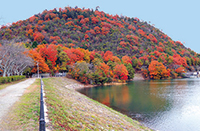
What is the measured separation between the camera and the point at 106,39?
474ft

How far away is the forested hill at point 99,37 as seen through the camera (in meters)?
117

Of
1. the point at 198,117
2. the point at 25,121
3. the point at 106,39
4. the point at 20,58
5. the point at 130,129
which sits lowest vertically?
the point at 198,117

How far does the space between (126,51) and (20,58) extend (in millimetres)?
101318

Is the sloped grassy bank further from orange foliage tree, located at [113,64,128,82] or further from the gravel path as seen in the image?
orange foliage tree, located at [113,64,128,82]

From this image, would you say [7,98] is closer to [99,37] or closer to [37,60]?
[37,60]

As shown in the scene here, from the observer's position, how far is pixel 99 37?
147 m

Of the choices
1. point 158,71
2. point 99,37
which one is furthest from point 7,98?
point 99,37

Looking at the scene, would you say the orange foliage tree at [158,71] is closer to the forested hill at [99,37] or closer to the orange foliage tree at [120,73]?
the forested hill at [99,37]

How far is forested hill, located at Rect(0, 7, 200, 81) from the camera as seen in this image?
117m

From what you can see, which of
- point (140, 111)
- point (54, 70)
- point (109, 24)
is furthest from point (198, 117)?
point (109, 24)

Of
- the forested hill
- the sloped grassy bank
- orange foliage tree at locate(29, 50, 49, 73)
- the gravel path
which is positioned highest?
the forested hill

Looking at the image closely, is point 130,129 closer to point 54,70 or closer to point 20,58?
point 20,58

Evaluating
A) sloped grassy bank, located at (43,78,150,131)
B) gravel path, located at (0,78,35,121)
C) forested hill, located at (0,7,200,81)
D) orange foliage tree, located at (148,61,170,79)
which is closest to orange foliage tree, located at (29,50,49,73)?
gravel path, located at (0,78,35,121)

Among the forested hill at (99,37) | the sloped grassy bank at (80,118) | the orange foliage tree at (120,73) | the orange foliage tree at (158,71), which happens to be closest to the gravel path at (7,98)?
the sloped grassy bank at (80,118)
